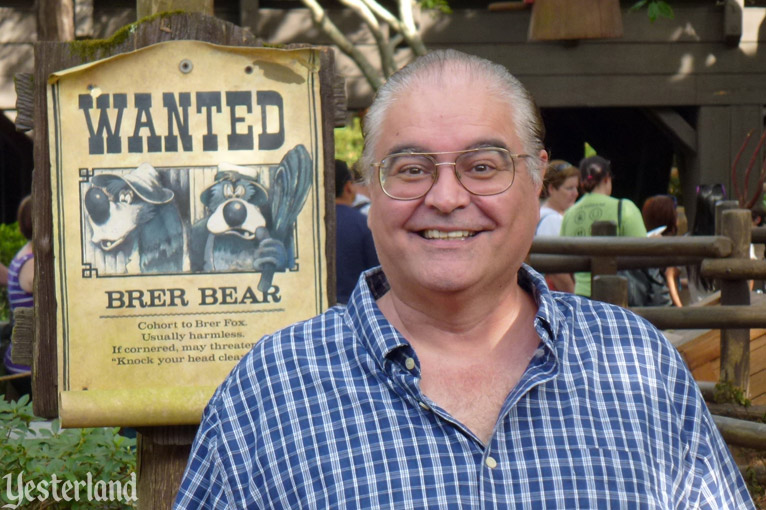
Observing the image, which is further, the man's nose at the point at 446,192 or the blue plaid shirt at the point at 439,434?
the man's nose at the point at 446,192

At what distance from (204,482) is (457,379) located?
44 centimetres

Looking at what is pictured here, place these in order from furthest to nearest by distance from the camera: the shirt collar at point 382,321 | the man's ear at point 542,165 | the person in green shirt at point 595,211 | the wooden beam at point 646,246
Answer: the person in green shirt at point 595,211, the wooden beam at point 646,246, the man's ear at point 542,165, the shirt collar at point 382,321

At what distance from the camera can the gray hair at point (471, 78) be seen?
1854mm

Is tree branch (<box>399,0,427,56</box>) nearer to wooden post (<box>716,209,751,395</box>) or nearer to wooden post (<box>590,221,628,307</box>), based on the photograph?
wooden post (<box>590,221,628,307</box>)

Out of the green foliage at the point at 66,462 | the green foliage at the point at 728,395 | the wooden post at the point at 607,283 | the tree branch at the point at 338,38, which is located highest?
the tree branch at the point at 338,38

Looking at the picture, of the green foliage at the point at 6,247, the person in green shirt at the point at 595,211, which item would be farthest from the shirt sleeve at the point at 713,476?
the green foliage at the point at 6,247

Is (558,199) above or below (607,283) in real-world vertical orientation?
above

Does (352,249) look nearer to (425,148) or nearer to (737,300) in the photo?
(737,300)

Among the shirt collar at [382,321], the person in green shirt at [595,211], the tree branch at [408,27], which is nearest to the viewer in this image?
the shirt collar at [382,321]

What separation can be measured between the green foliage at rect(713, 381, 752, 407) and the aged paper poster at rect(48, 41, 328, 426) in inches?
140

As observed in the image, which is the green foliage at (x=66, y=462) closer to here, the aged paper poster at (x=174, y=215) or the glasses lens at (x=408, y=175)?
the aged paper poster at (x=174, y=215)

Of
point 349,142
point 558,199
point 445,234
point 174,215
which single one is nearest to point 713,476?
point 445,234

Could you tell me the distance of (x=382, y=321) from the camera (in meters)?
1.83

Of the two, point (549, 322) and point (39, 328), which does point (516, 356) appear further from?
point (39, 328)
